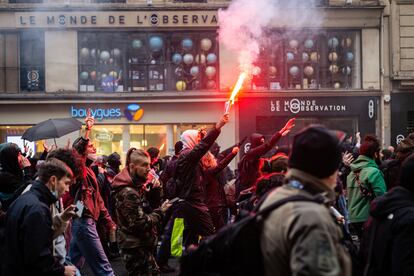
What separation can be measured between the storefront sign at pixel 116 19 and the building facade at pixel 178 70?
3 centimetres

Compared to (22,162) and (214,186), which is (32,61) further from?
(22,162)

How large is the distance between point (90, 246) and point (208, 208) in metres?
1.79

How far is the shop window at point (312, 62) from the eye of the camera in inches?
833

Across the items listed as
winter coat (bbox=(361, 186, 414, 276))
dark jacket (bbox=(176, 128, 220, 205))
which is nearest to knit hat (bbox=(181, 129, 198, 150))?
dark jacket (bbox=(176, 128, 220, 205))

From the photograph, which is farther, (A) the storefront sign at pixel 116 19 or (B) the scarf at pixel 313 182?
(A) the storefront sign at pixel 116 19

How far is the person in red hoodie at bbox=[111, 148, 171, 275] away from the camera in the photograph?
5445mm

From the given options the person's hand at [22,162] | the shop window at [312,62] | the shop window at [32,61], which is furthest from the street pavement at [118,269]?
the shop window at [32,61]

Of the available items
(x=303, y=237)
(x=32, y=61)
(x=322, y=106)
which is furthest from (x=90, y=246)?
(x=32, y=61)

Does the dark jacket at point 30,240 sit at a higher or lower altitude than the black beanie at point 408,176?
lower

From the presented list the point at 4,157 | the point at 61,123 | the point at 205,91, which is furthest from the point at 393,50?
the point at 4,157

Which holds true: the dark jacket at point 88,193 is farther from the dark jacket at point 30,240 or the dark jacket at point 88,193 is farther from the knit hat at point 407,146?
the knit hat at point 407,146

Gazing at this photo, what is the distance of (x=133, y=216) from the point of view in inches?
214

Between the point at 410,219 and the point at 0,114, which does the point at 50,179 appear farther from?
the point at 0,114

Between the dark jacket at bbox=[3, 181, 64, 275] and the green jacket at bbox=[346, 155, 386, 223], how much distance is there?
4.43m
